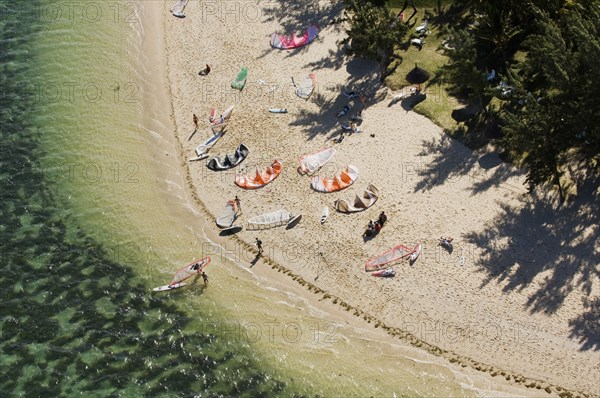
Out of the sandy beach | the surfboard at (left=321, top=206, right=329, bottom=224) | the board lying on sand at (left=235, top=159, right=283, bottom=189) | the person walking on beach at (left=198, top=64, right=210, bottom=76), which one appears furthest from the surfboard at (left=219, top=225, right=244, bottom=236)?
the person walking on beach at (left=198, top=64, right=210, bottom=76)

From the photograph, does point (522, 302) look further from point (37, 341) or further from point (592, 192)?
point (37, 341)

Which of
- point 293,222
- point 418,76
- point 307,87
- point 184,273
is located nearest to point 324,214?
point 293,222

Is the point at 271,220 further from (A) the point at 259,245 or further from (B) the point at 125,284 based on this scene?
(B) the point at 125,284

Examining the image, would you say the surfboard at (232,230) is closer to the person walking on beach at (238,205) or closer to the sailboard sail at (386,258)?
the person walking on beach at (238,205)

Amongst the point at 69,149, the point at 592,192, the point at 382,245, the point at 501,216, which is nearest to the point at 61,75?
the point at 69,149

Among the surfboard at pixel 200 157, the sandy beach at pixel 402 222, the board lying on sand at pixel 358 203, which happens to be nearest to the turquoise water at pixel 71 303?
the surfboard at pixel 200 157

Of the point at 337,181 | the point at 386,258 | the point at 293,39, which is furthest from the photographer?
the point at 293,39
